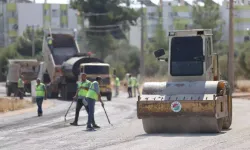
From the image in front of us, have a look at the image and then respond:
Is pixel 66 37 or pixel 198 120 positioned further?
pixel 66 37

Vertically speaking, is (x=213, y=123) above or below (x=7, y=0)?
below

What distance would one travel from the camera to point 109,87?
4425cm

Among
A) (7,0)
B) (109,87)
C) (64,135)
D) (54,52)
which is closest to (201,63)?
(64,135)

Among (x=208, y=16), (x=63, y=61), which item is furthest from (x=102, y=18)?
(x=63, y=61)

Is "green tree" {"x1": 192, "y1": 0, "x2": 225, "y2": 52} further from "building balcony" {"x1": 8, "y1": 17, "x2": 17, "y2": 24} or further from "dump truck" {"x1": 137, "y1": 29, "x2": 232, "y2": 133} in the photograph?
"dump truck" {"x1": 137, "y1": 29, "x2": 232, "y2": 133}

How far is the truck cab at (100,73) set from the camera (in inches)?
1703

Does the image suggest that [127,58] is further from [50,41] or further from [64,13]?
[50,41]

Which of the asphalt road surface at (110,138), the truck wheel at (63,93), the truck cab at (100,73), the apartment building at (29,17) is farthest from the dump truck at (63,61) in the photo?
the apartment building at (29,17)

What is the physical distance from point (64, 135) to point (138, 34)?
326ft

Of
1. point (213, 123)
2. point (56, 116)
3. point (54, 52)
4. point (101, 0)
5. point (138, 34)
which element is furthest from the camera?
point (138, 34)

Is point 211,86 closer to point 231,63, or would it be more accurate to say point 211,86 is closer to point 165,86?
point 165,86

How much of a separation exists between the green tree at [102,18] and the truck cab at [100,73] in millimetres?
34443

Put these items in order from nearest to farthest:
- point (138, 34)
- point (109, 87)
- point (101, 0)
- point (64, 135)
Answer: point (64, 135) → point (109, 87) → point (101, 0) → point (138, 34)

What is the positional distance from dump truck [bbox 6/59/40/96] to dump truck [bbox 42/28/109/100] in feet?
14.9
